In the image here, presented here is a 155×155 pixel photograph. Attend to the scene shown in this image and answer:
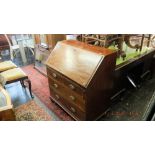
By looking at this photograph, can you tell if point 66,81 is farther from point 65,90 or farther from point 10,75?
point 10,75

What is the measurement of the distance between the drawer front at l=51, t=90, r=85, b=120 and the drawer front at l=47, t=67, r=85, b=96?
0.80 ft

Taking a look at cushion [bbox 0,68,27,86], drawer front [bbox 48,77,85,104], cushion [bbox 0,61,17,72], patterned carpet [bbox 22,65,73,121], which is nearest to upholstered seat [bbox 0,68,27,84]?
cushion [bbox 0,68,27,86]

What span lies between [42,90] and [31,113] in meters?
0.56

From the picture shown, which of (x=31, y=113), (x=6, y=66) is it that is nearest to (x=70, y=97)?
(x=31, y=113)

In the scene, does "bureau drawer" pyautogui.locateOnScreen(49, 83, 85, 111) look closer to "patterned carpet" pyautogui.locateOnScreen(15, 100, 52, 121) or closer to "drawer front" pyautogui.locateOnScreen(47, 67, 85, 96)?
"drawer front" pyautogui.locateOnScreen(47, 67, 85, 96)

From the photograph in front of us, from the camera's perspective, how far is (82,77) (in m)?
1.58

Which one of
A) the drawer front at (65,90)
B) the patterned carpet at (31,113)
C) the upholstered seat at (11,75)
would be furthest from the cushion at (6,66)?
the drawer front at (65,90)

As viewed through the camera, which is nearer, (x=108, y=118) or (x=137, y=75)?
(x=108, y=118)
